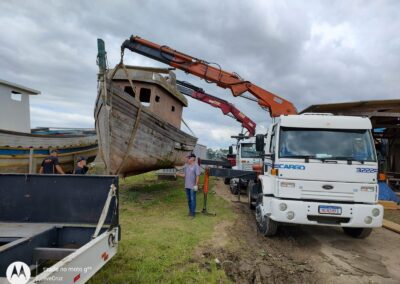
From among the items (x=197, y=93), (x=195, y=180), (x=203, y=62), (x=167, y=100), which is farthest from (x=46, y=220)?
(x=197, y=93)

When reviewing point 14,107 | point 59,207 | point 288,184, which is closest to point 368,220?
point 288,184

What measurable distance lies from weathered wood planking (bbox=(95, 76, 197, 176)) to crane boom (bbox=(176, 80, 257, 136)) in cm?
Result: 633

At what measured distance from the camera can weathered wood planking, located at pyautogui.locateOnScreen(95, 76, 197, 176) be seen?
316 inches

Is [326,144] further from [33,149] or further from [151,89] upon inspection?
[33,149]

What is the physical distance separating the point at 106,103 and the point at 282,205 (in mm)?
5238

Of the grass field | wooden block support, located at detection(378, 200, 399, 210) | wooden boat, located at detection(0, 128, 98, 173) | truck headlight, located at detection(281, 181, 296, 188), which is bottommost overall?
the grass field

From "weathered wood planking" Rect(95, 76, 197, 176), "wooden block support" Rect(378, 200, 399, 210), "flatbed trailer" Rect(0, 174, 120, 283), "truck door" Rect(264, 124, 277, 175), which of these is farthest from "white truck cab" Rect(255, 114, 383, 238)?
"wooden block support" Rect(378, 200, 399, 210)

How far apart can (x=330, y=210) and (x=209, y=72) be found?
7227mm

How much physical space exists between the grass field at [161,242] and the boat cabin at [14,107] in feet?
22.5

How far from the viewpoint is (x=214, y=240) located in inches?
217

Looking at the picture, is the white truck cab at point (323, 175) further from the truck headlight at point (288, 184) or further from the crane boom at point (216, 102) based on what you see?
the crane boom at point (216, 102)

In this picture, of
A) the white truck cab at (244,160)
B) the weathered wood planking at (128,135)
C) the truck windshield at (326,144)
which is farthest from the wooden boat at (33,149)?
the truck windshield at (326,144)

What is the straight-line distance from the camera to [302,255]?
5.00 metres

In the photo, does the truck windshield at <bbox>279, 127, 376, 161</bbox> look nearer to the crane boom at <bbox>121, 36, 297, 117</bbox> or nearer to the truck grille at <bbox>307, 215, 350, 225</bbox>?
the truck grille at <bbox>307, 215, 350, 225</bbox>
